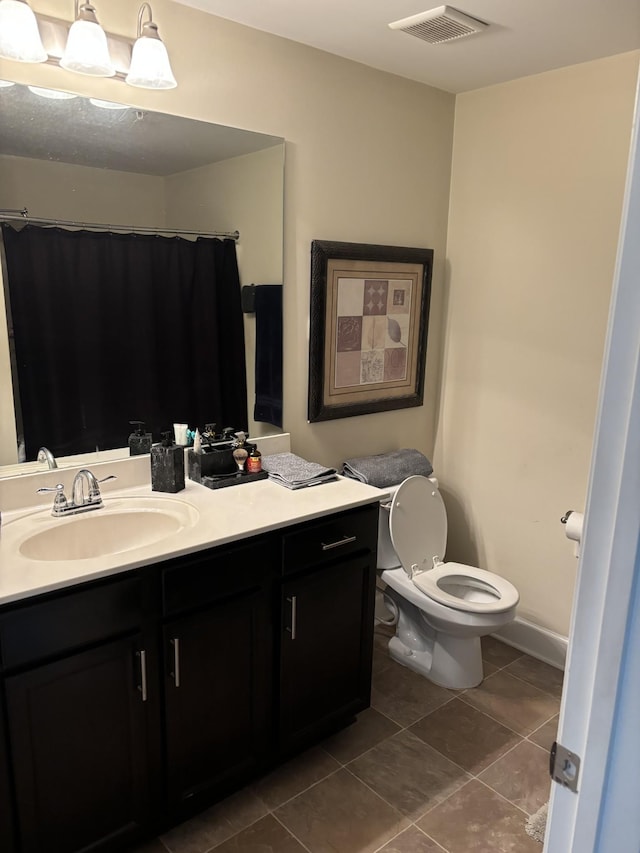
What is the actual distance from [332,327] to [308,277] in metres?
0.23

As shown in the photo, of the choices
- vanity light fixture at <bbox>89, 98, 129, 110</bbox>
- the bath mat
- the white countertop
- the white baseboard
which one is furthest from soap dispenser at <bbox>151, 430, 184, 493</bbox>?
the white baseboard

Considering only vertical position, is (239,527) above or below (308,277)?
below

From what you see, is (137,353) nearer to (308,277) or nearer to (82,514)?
(82,514)

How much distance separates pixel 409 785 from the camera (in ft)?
6.77

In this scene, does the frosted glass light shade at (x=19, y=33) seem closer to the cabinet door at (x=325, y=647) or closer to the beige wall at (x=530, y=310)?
the cabinet door at (x=325, y=647)

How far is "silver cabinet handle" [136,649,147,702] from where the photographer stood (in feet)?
5.35

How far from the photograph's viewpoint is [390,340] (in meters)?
2.81

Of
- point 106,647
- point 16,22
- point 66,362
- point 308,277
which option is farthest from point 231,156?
point 106,647

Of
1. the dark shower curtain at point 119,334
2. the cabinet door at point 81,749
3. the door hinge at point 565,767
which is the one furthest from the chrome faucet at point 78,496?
the door hinge at point 565,767

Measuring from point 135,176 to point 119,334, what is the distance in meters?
0.50

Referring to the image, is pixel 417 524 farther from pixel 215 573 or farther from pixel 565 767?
pixel 565 767

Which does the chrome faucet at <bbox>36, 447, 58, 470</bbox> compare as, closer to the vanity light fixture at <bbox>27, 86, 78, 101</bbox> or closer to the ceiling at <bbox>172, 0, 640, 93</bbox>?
the vanity light fixture at <bbox>27, 86, 78, 101</bbox>

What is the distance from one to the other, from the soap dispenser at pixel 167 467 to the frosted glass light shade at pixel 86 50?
1.11m

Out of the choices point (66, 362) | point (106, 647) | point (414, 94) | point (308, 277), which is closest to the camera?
point (106, 647)
